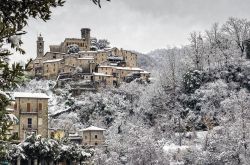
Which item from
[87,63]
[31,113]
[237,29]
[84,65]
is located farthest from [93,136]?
[237,29]

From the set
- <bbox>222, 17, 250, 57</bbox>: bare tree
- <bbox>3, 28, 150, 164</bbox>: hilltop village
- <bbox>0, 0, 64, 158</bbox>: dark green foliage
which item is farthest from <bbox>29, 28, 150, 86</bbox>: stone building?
<bbox>0, 0, 64, 158</bbox>: dark green foliage

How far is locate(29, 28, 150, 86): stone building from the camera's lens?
125 metres

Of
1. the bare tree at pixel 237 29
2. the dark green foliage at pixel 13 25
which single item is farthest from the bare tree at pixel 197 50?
the dark green foliage at pixel 13 25

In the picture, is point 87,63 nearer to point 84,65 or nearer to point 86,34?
point 84,65

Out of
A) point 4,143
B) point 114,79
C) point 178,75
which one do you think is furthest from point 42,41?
point 4,143

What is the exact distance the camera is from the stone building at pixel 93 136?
89.9m

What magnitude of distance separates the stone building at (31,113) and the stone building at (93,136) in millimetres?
22848

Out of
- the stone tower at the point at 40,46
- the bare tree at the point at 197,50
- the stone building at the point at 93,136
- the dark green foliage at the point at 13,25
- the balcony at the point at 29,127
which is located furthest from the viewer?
the stone tower at the point at 40,46

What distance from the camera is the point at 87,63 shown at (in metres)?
126

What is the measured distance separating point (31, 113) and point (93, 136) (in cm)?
2492

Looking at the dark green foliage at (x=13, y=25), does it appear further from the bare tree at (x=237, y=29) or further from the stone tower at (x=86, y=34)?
the stone tower at (x=86, y=34)

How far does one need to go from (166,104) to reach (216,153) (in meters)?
45.6

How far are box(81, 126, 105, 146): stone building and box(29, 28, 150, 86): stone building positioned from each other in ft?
102

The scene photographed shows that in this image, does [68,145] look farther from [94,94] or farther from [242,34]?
[242,34]
